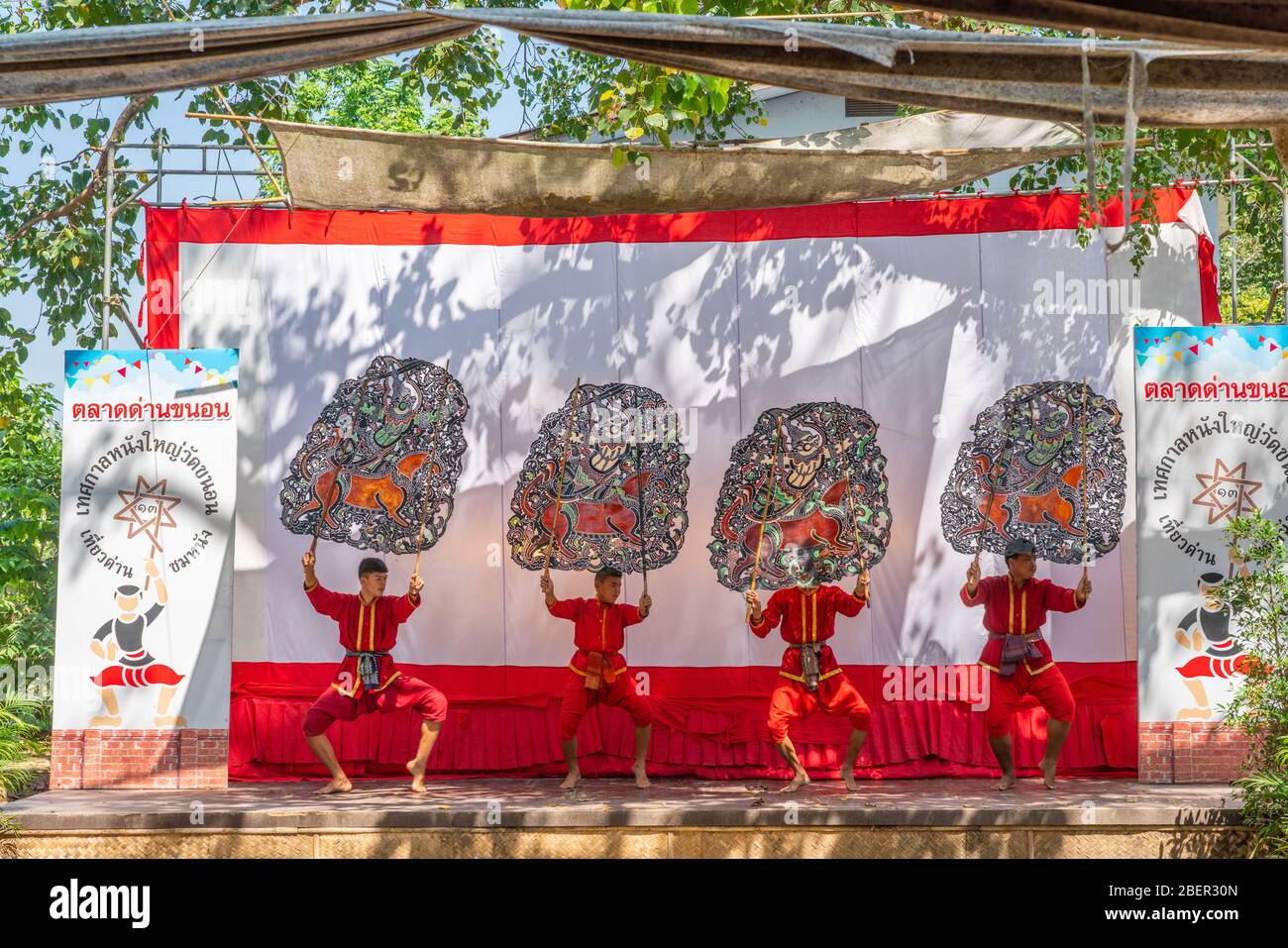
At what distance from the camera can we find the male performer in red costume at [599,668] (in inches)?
287

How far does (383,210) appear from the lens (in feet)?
25.5

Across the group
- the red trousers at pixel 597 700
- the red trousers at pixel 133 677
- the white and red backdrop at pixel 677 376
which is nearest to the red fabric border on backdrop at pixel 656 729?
the white and red backdrop at pixel 677 376

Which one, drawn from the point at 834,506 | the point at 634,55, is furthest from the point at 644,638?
the point at 634,55

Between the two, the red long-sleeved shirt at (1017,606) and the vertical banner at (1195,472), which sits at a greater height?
the vertical banner at (1195,472)

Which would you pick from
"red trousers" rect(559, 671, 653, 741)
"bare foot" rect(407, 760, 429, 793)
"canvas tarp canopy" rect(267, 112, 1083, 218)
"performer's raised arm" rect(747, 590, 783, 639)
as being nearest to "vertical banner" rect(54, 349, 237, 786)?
"bare foot" rect(407, 760, 429, 793)

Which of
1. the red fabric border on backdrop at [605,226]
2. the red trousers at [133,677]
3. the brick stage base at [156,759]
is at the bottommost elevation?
the brick stage base at [156,759]

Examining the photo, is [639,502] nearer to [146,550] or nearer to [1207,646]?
[146,550]

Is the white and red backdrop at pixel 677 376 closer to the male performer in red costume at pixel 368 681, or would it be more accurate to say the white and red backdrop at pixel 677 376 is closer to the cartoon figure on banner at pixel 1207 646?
the male performer in red costume at pixel 368 681

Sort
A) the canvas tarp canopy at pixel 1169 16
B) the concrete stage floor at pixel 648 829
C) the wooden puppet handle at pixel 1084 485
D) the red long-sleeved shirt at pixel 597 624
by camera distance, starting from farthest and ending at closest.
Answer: the wooden puppet handle at pixel 1084 485, the red long-sleeved shirt at pixel 597 624, the concrete stage floor at pixel 648 829, the canvas tarp canopy at pixel 1169 16

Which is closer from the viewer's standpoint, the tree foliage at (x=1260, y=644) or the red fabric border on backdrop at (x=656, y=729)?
the tree foliage at (x=1260, y=644)

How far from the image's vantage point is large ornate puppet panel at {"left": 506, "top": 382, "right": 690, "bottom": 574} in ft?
25.8

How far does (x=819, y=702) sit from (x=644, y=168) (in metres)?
2.82

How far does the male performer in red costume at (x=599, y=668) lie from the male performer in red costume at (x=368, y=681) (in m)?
0.65

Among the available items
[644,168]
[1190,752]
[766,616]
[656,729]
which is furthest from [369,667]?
[1190,752]
